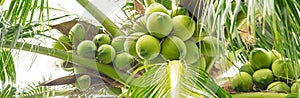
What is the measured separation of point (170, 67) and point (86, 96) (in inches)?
23.3

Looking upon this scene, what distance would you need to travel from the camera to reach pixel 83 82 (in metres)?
1.88

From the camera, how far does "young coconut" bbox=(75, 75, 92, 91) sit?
1.87m

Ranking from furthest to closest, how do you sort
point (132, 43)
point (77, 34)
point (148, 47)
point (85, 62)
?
point (77, 34) < point (85, 62) < point (132, 43) < point (148, 47)

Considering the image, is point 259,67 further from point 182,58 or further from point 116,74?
point 116,74

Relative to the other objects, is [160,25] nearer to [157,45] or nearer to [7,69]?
[157,45]

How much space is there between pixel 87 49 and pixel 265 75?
70 centimetres

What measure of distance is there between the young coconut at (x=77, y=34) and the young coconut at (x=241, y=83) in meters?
0.65

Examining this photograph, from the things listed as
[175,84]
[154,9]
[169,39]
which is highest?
[154,9]

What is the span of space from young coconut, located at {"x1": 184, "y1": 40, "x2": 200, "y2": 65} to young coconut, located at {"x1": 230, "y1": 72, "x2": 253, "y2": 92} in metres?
0.21

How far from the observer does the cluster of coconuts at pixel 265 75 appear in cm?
175

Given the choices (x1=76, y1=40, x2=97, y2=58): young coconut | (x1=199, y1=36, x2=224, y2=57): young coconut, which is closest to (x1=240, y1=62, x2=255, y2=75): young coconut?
(x1=199, y1=36, x2=224, y2=57): young coconut

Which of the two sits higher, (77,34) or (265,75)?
(77,34)

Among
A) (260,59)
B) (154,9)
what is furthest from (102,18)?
(260,59)

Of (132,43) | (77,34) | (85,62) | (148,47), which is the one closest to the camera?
(148,47)
